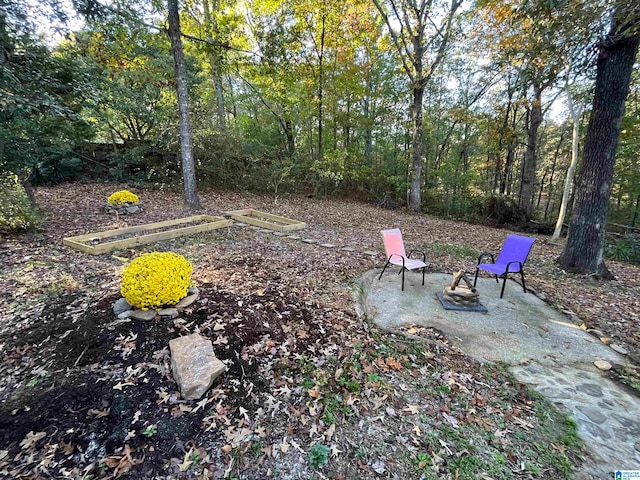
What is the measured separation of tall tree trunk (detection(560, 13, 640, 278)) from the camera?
12.4 ft

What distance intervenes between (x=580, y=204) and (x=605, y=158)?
2.23ft

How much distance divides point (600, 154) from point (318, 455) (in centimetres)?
525

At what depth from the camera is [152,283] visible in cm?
249

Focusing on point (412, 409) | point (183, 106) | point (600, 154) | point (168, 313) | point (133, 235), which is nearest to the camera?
point (412, 409)

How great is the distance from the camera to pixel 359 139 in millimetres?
11828

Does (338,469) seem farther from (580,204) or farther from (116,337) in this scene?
(580,204)

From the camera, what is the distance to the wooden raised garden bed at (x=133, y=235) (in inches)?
160

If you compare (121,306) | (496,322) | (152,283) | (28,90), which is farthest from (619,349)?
(28,90)

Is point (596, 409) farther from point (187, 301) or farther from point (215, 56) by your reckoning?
point (215, 56)

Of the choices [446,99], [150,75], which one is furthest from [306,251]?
[446,99]

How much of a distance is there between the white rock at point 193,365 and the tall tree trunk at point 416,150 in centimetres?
883

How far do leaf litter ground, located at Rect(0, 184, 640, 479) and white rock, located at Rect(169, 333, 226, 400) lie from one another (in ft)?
0.20

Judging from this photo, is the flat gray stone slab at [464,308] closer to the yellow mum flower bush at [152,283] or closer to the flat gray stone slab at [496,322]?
the flat gray stone slab at [496,322]

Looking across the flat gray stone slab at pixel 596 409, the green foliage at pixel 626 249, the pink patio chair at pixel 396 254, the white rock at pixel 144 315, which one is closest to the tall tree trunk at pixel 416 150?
the green foliage at pixel 626 249
